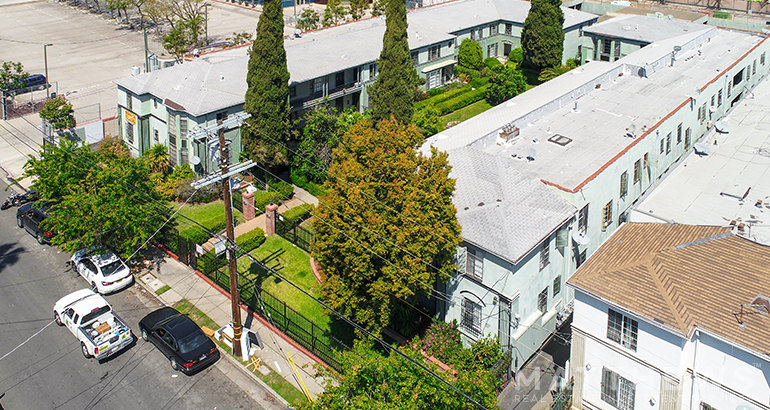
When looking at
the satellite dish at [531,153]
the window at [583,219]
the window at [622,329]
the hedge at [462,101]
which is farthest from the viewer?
the hedge at [462,101]

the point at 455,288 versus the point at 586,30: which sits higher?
the point at 586,30

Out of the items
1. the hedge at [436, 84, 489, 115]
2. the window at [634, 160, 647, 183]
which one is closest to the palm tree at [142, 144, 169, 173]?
the hedge at [436, 84, 489, 115]

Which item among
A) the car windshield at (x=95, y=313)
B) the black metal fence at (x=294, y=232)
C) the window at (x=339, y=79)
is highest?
the window at (x=339, y=79)

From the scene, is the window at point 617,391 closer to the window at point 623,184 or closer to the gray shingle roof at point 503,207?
the gray shingle roof at point 503,207

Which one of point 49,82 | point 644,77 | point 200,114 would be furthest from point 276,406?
point 49,82

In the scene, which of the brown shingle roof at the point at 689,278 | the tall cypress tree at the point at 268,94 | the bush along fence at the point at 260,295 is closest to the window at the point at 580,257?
the brown shingle roof at the point at 689,278

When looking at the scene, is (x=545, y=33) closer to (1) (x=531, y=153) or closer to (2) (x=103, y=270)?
(1) (x=531, y=153)

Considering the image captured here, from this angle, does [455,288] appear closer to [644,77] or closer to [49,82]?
[644,77]
